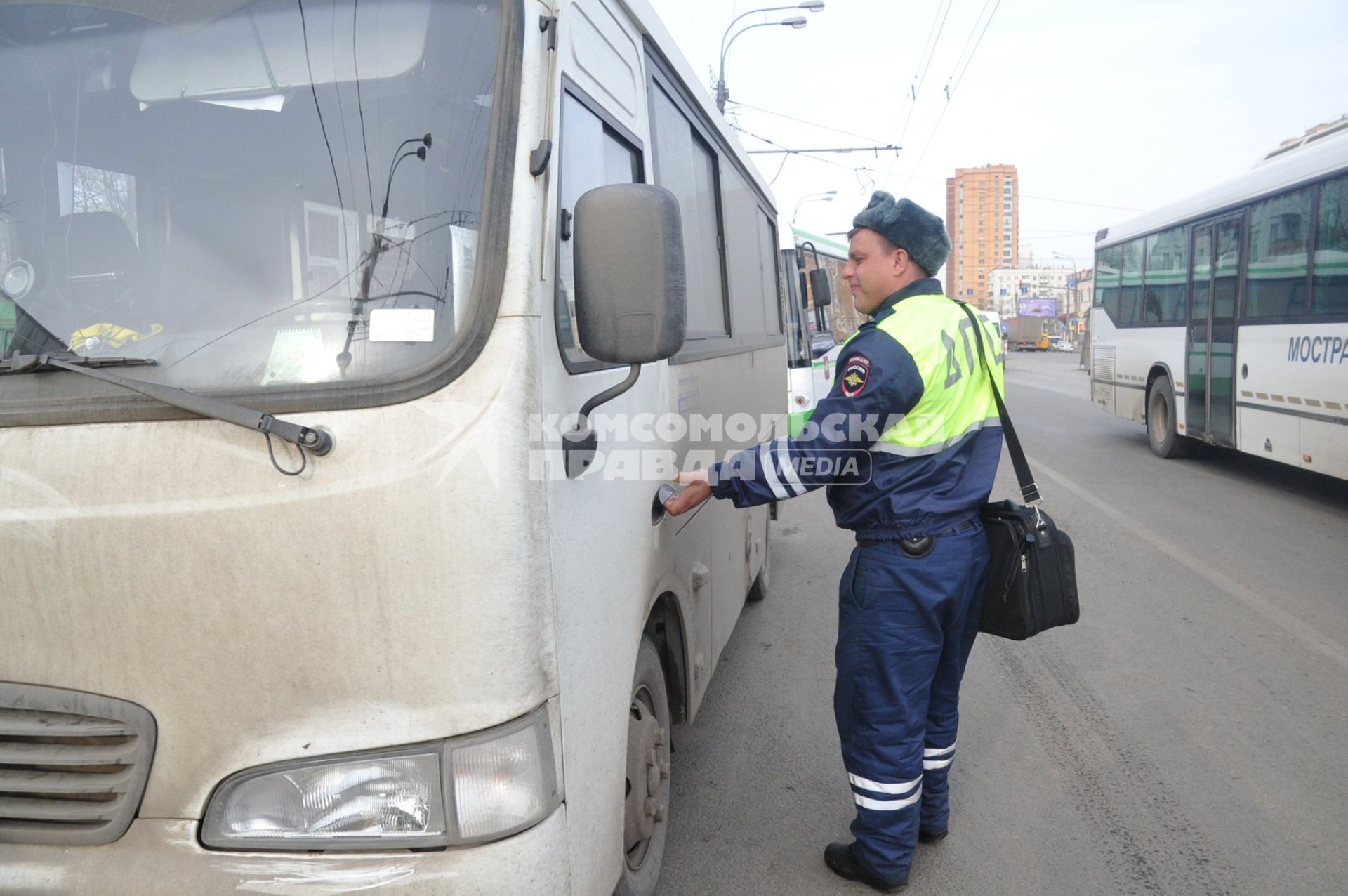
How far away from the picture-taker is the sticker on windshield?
1.84 meters

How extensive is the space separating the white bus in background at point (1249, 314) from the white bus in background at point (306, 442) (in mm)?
8824

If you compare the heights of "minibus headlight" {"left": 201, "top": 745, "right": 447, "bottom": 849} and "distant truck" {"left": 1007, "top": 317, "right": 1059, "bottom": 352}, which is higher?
"minibus headlight" {"left": 201, "top": 745, "right": 447, "bottom": 849}

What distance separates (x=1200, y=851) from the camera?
3266mm

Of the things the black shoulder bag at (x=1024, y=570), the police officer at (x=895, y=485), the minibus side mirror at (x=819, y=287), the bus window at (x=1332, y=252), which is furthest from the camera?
the minibus side mirror at (x=819, y=287)

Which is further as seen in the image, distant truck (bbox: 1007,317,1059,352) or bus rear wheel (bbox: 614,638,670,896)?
distant truck (bbox: 1007,317,1059,352)

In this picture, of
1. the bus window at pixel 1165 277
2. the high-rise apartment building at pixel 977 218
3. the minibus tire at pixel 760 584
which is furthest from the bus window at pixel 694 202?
the high-rise apartment building at pixel 977 218

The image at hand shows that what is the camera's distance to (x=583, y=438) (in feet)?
6.93

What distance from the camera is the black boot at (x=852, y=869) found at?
306cm

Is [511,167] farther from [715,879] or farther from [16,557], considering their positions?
[715,879]

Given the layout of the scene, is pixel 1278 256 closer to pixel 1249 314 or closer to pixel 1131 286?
pixel 1249 314

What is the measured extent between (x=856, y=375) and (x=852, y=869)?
5.37 ft

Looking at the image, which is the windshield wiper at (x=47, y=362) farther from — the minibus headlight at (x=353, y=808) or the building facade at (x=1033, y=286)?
the building facade at (x=1033, y=286)

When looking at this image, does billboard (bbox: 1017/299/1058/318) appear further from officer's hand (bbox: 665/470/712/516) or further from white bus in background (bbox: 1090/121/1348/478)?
officer's hand (bbox: 665/470/712/516)

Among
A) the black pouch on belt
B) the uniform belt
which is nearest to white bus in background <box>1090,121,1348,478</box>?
the uniform belt
